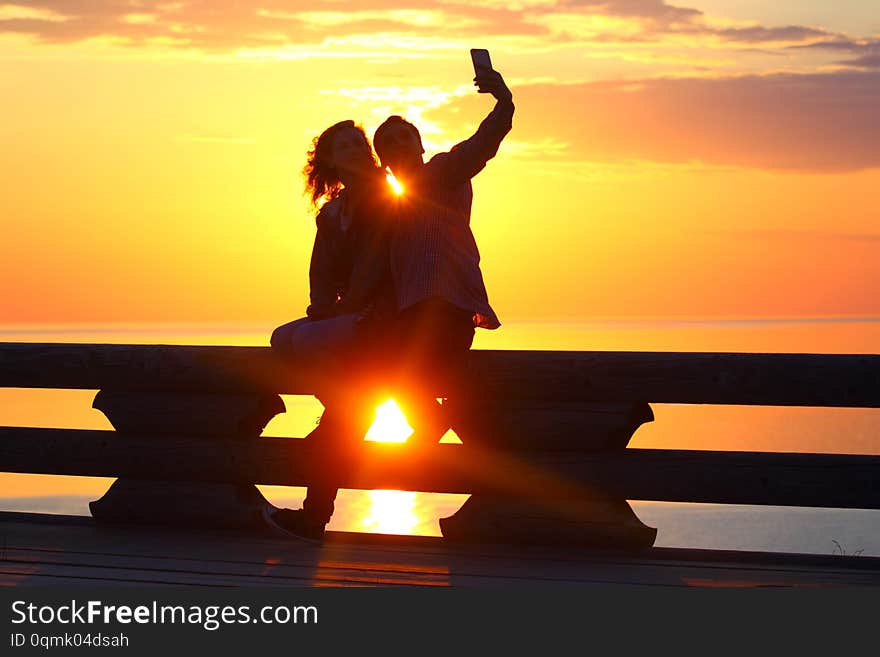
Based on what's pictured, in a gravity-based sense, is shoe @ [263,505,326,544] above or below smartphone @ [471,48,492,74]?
below

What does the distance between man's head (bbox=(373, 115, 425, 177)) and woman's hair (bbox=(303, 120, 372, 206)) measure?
0.17 m

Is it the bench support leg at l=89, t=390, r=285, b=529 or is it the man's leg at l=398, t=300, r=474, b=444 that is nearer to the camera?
the man's leg at l=398, t=300, r=474, b=444

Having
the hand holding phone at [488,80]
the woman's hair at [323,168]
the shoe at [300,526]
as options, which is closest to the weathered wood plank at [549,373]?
the shoe at [300,526]

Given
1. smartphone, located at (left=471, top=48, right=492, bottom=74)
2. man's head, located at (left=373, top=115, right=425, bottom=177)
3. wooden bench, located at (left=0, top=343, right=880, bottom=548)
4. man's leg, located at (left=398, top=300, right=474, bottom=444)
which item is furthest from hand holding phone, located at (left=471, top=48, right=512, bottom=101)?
wooden bench, located at (left=0, top=343, right=880, bottom=548)

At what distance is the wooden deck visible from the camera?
207 inches

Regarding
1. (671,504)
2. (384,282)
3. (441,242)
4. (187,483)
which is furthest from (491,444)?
(671,504)

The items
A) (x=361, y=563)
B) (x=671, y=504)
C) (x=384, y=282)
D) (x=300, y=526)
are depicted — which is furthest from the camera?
(x=671, y=504)

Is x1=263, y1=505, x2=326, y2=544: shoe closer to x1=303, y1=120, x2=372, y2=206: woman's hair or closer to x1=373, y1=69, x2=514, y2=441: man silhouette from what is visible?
x1=373, y1=69, x2=514, y2=441: man silhouette

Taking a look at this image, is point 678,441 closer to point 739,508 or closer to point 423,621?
point 739,508

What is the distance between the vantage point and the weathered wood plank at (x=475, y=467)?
5902 mm

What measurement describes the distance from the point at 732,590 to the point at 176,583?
2.29m

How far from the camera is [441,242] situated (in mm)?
5930

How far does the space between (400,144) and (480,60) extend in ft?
1.96

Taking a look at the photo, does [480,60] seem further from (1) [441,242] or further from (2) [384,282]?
(2) [384,282]
